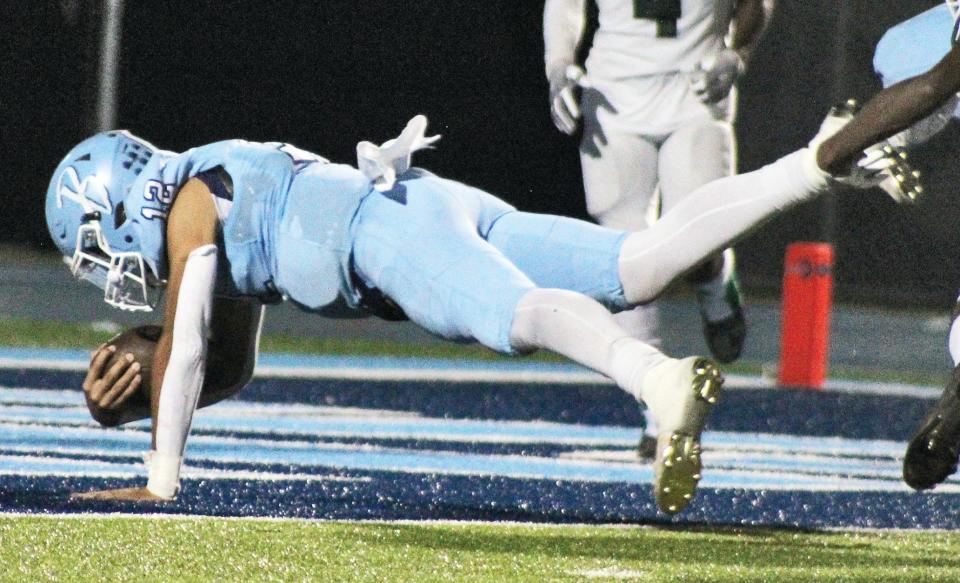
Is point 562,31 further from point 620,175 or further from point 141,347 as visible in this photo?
point 141,347

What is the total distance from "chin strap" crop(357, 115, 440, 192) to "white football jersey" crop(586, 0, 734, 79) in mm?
1605

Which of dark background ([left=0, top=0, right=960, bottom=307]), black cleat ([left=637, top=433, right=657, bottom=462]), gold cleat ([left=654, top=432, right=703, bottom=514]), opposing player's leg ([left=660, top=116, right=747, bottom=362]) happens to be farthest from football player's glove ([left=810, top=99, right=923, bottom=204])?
dark background ([left=0, top=0, right=960, bottom=307])

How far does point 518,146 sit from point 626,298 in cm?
852

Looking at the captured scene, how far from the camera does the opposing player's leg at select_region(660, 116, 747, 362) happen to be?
5.67m

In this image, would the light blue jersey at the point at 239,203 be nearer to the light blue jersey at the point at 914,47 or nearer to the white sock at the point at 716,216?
the white sock at the point at 716,216

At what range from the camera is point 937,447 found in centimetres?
408

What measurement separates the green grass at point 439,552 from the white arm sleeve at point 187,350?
22cm

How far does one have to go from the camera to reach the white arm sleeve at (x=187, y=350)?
436 centimetres

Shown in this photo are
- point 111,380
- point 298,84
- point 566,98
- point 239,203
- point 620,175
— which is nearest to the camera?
point 239,203

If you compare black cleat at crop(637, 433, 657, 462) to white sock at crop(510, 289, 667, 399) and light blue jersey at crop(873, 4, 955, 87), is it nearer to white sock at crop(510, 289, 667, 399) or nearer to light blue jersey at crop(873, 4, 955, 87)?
light blue jersey at crop(873, 4, 955, 87)

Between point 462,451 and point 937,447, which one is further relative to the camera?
point 462,451

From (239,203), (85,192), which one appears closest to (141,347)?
(85,192)

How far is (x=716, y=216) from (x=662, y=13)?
205 centimetres

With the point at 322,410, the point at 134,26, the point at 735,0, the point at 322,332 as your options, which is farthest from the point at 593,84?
the point at 134,26
